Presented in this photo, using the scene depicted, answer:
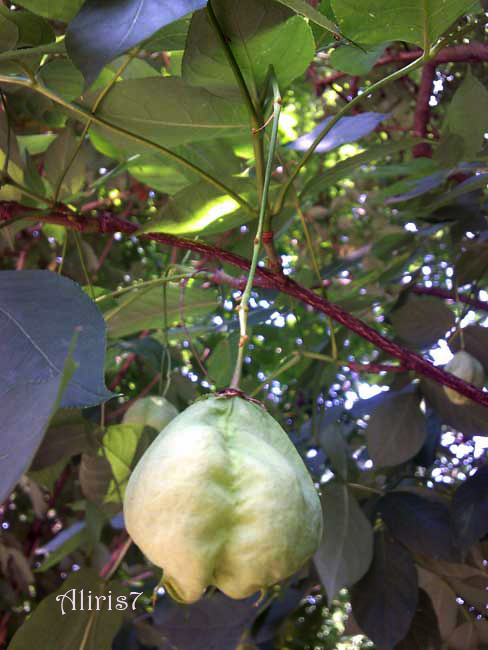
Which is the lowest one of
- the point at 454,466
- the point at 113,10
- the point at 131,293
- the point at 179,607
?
the point at 454,466

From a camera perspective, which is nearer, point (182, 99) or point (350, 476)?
point (182, 99)

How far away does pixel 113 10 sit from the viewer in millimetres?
583

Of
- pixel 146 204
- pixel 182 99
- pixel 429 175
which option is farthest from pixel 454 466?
pixel 182 99

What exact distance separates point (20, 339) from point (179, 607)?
87 centimetres

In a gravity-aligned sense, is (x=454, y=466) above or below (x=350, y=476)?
below

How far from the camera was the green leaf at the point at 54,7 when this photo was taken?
0.71 m

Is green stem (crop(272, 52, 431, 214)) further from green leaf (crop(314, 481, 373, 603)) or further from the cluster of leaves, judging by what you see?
green leaf (crop(314, 481, 373, 603))

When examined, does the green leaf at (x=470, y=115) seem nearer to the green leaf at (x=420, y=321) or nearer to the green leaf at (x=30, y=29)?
the green leaf at (x=420, y=321)

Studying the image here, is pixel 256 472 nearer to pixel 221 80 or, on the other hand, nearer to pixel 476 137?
pixel 221 80

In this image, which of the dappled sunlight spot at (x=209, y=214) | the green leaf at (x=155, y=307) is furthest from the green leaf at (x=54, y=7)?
the green leaf at (x=155, y=307)

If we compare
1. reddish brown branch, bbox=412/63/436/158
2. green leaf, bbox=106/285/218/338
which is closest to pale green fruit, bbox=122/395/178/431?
green leaf, bbox=106/285/218/338

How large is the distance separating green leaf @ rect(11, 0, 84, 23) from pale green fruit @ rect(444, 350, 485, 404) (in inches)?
27.8

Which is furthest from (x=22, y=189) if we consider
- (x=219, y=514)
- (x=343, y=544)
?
(x=343, y=544)

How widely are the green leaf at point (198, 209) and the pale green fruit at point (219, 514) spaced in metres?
0.40
